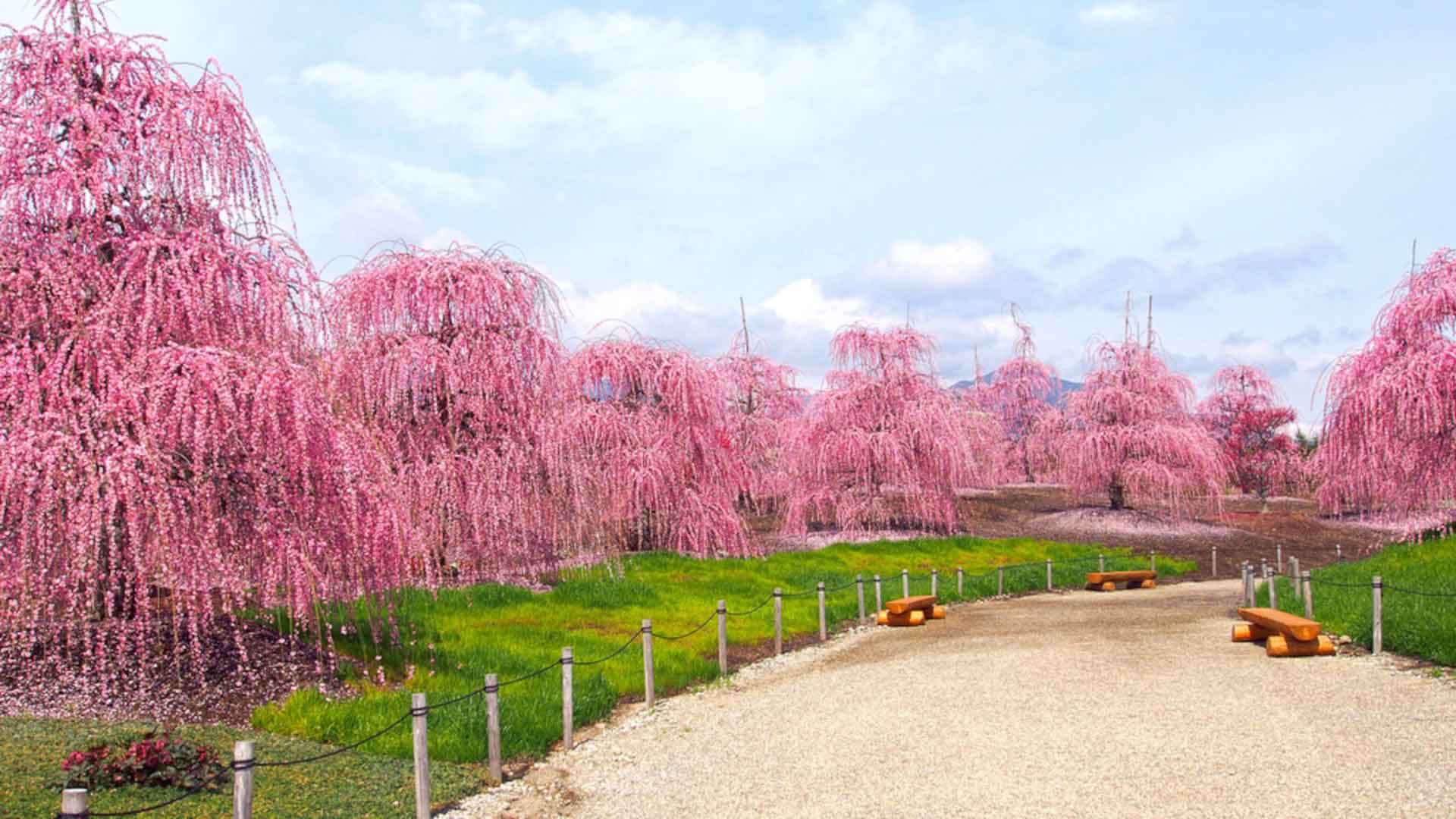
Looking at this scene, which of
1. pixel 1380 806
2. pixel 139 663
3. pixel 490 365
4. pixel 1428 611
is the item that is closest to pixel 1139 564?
pixel 1428 611

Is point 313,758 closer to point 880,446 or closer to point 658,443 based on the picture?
point 658,443

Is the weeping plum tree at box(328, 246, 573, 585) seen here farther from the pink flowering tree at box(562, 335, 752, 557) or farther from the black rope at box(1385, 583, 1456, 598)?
the black rope at box(1385, 583, 1456, 598)

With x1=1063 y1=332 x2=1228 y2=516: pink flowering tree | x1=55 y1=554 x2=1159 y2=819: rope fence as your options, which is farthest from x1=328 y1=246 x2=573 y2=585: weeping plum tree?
x1=1063 y1=332 x2=1228 y2=516: pink flowering tree

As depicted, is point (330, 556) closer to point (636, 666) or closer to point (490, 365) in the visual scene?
point (636, 666)

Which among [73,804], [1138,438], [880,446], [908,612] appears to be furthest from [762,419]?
[73,804]

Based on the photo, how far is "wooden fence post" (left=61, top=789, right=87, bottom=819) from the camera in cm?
505

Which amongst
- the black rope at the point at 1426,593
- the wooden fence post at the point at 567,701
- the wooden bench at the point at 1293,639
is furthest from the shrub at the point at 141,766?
the black rope at the point at 1426,593

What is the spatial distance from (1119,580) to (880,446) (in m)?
10.0

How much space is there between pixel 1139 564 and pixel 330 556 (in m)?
22.8

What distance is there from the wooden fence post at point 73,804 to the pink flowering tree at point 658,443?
18.0 meters

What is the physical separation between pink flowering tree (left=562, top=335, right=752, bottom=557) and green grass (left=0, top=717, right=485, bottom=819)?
1461 cm

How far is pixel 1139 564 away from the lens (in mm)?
27203

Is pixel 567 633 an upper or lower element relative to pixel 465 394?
lower

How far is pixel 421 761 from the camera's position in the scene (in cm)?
736
